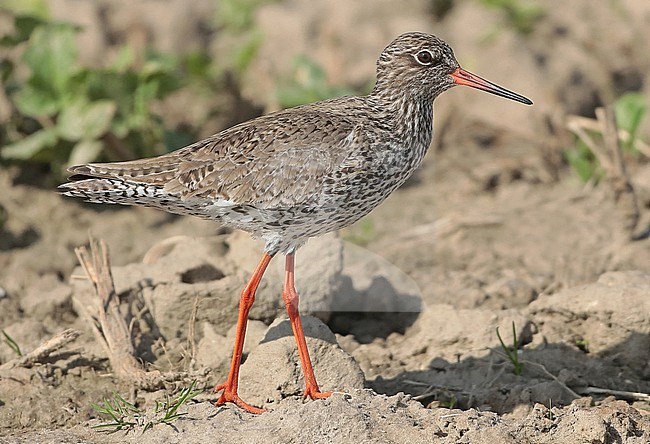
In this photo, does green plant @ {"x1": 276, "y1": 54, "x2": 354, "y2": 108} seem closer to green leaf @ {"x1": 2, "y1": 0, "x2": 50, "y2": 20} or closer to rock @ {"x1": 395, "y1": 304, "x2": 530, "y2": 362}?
green leaf @ {"x1": 2, "y1": 0, "x2": 50, "y2": 20}

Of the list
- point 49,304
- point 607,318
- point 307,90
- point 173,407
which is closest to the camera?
point 173,407

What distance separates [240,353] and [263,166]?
3.75 ft

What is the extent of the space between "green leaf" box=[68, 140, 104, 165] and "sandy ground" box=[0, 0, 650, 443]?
1.83 ft

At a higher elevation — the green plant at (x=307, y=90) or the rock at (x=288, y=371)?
the green plant at (x=307, y=90)

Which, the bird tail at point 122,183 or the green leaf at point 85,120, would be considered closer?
the bird tail at point 122,183

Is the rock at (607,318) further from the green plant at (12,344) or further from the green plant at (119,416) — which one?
the green plant at (12,344)

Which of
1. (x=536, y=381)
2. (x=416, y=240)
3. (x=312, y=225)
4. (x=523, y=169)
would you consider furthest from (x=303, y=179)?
(x=523, y=169)

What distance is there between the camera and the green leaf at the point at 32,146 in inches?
386

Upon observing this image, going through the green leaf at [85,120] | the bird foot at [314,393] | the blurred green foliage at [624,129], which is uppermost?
the green leaf at [85,120]

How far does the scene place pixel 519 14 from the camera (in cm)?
1249

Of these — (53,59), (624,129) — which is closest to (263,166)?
(53,59)

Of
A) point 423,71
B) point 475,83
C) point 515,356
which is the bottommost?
point 515,356

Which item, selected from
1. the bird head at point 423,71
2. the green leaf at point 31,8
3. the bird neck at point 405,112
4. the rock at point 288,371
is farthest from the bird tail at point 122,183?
the green leaf at point 31,8

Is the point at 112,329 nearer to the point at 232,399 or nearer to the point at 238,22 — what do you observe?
the point at 232,399
